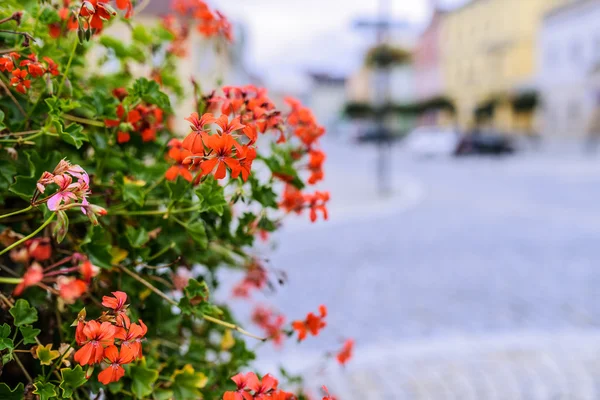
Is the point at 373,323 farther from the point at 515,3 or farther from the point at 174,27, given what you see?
the point at 515,3

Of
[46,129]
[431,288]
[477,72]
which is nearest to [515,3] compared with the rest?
[477,72]

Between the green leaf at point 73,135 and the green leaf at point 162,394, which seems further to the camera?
the green leaf at point 162,394

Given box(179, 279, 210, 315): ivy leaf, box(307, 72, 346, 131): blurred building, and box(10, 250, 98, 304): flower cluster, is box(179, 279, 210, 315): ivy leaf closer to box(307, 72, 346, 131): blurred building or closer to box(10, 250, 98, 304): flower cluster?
box(10, 250, 98, 304): flower cluster

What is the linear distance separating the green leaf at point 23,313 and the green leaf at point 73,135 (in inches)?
8.8

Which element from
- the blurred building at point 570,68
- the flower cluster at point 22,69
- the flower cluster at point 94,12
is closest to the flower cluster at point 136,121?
the flower cluster at point 22,69

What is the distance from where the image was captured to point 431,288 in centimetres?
584

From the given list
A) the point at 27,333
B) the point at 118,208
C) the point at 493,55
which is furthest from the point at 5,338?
the point at 493,55

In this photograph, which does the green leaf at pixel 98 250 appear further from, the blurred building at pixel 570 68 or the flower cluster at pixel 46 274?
the blurred building at pixel 570 68

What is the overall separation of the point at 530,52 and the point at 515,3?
9.20 feet

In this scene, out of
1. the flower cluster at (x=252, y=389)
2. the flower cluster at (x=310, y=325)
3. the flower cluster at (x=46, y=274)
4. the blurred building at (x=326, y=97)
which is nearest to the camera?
the flower cluster at (x=46, y=274)

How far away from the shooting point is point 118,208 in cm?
110

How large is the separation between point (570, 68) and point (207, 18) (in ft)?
106

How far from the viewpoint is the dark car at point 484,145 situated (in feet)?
84.0

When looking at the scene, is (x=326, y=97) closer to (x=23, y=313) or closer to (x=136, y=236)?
(x=136, y=236)
